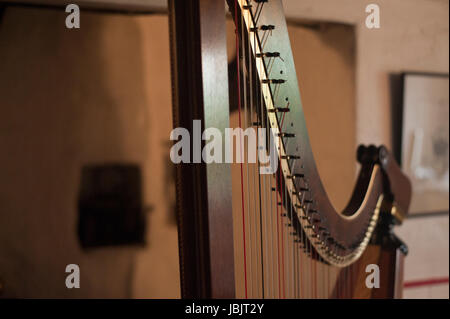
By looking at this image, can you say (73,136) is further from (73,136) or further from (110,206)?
(110,206)

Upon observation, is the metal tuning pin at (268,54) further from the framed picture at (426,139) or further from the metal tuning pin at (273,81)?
the framed picture at (426,139)

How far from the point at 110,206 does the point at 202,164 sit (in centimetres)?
110

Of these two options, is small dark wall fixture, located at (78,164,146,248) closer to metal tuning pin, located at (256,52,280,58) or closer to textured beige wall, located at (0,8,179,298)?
textured beige wall, located at (0,8,179,298)

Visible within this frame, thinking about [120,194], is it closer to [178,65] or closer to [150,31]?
[150,31]

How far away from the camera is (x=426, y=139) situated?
2.03m

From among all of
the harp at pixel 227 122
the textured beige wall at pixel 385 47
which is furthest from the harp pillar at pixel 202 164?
the textured beige wall at pixel 385 47

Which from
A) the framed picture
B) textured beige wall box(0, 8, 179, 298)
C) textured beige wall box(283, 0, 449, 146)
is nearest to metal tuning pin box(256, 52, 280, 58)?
textured beige wall box(0, 8, 179, 298)

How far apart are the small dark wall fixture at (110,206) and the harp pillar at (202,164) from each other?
1.04 meters

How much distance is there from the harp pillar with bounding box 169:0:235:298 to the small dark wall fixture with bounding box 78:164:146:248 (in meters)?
1.04

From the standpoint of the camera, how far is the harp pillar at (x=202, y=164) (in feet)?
1.76

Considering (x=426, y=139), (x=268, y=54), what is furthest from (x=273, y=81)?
(x=426, y=139)

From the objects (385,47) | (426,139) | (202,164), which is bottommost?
(202,164)

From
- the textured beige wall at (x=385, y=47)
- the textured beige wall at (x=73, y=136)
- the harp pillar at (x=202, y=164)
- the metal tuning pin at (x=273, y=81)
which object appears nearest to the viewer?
the harp pillar at (x=202, y=164)

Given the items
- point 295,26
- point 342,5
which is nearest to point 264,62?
point 295,26
